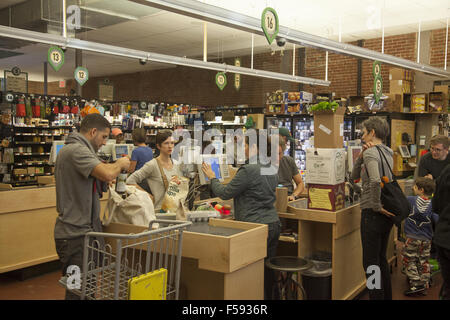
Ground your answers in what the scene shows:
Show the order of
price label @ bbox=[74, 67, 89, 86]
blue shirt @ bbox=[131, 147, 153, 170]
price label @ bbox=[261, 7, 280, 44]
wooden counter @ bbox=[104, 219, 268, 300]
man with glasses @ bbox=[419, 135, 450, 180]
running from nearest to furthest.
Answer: wooden counter @ bbox=[104, 219, 268, 300]
price label @ bbox=[261, 7, 280, 44]
man with glasses @ bbox=[419, 135, 450, 180]
blue shirt @ bbox=[131, 147, 153, 170]
price label @ bbox=[74, 67, 89, 86]

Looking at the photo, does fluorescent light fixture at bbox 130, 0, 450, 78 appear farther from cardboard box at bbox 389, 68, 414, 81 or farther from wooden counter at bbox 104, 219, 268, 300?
wooden counter at bbox 104, 219, 268, 300

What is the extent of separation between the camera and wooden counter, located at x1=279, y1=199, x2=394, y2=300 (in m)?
3.88

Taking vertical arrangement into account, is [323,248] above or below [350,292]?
above

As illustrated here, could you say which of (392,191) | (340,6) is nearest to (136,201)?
(392,191)

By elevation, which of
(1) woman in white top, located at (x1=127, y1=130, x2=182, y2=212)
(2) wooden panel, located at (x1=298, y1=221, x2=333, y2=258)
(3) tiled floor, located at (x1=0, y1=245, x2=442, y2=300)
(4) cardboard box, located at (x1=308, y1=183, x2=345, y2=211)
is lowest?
(3) tiled floor, located at (x1=0, y1=245, x2=442, y2=300)

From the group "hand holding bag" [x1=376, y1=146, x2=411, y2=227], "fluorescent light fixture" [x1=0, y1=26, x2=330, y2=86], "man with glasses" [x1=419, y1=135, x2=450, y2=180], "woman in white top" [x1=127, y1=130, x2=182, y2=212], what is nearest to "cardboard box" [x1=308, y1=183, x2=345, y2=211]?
"hand holding bag" [x1=376, y1=146, x2=411, y2=227]

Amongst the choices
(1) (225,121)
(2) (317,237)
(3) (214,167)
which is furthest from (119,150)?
(1) (225,121)

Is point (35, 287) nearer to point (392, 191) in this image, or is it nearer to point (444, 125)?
point (392, 191)

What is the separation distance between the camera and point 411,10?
8.73 m

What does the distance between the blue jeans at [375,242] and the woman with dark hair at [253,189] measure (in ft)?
2.66

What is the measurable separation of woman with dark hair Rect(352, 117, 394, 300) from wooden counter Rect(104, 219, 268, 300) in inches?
43.8

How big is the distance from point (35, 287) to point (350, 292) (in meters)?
3.32

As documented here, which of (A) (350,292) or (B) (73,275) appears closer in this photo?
(B) (73,275)

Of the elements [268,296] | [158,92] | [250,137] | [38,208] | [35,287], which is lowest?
[35,287]
